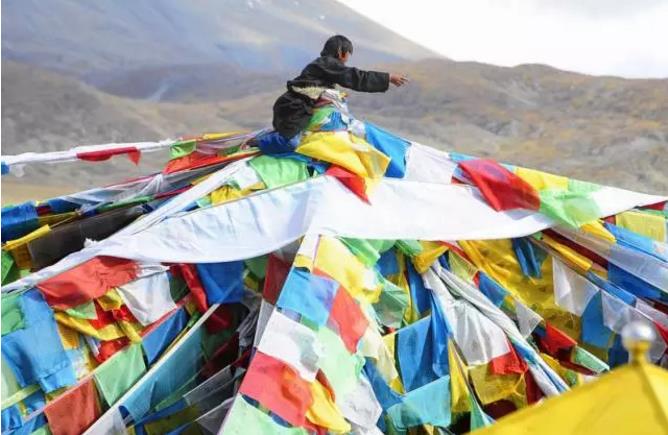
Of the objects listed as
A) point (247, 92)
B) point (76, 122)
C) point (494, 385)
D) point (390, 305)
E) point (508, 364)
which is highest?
point (390, 305)

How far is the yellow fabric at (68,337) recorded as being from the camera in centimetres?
389

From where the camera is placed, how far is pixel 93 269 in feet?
13.0

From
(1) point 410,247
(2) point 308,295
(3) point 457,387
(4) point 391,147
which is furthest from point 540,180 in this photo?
(2) point 308,295

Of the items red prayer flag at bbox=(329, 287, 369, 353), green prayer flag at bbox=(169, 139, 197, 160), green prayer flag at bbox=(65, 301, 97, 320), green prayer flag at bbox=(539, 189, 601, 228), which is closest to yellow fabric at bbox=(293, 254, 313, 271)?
red prayer flag at bbox=(329, 287, 369, 353)

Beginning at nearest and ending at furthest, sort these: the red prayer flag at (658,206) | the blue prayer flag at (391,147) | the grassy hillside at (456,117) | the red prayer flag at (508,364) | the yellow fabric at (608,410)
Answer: the yellow fabric at (608,410) < the red prayer flag at (508,364) < the blue prayer flag at (391,147) < the red prayer flag at (658,206) < the grassy hillside at (456,117)

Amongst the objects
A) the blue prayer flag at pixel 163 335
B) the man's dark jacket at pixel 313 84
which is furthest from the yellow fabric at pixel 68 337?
the man's dark jacket at pixel 313 84

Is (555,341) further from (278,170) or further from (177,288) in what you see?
(177,288)

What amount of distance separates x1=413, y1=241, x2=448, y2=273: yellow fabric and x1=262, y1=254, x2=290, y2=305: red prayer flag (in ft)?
2.40

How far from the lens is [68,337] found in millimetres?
3914

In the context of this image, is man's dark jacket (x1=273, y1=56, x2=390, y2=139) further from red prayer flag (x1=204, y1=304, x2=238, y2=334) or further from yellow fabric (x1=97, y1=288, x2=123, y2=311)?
yellow fabric (x1=97, y1=288, x2=123, y2=311)

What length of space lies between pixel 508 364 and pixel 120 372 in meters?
1.81

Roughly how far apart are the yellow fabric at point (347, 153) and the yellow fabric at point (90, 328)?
129 cm

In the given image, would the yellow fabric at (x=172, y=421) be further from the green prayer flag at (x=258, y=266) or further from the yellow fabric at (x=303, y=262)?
the yellow fabric at (x=303, y=262)

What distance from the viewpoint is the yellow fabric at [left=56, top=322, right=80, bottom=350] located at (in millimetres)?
3887
